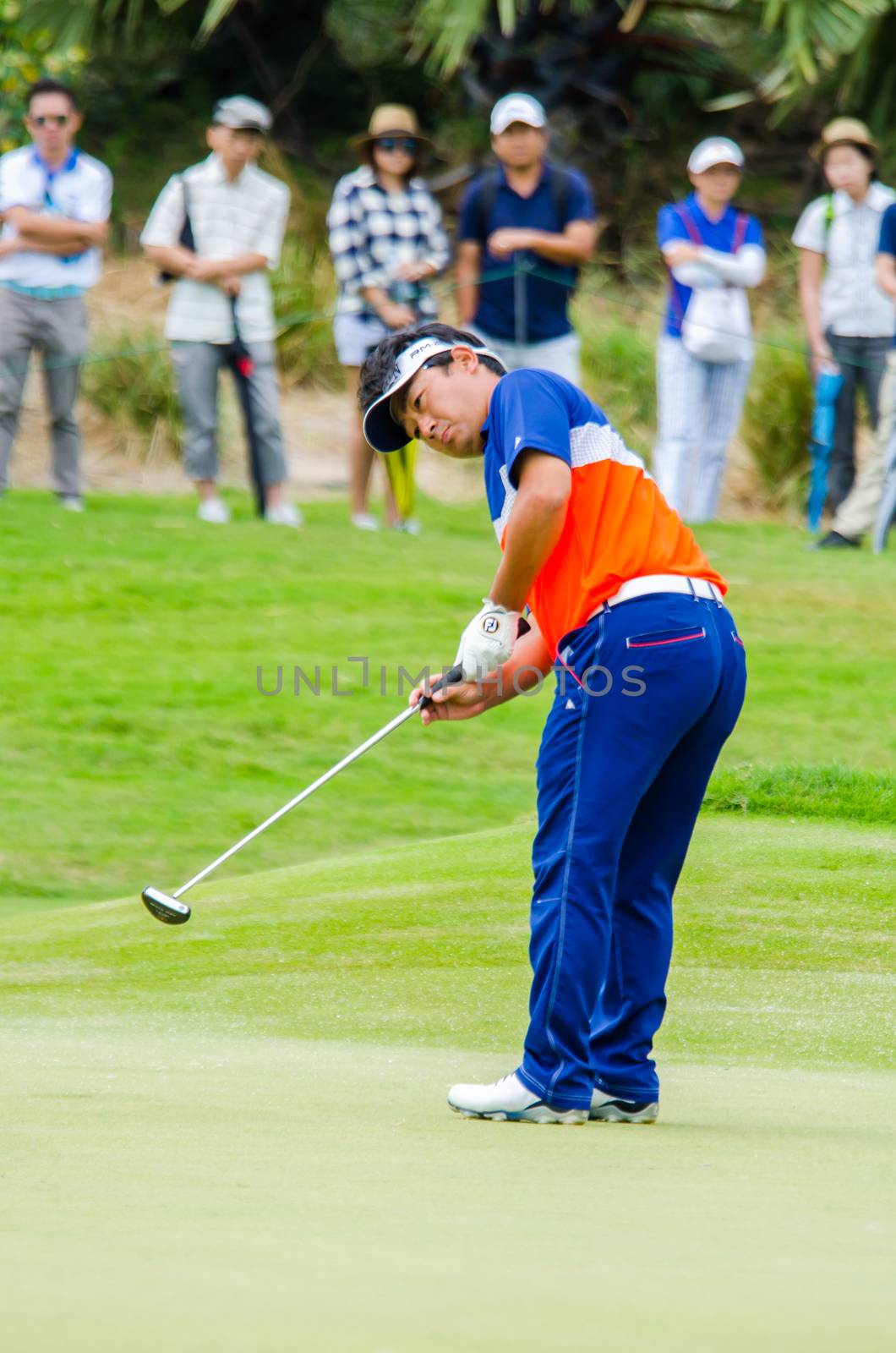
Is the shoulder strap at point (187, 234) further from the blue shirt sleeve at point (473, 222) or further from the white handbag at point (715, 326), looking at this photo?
the white handbag at point (715, 326)

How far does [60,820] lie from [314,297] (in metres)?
9.12

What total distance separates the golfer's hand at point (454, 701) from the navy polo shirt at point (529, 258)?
777cm

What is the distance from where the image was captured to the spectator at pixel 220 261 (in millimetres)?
11656

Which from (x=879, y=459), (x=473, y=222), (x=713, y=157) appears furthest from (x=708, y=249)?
(x=879, y=459)

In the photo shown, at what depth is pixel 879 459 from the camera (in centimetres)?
1236

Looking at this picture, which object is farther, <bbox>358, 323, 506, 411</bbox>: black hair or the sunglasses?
the sunglasses

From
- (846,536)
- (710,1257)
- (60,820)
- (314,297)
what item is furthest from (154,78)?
(710,1257)

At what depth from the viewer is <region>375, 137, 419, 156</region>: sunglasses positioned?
11.7m

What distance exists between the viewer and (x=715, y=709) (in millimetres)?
4086

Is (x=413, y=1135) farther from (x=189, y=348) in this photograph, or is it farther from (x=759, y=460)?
(x=759, y=460)

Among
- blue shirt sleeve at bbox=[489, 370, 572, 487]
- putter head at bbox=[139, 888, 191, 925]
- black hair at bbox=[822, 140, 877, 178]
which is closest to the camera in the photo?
blue shirt sleeve at bbox=[489, 370, 572, 487]

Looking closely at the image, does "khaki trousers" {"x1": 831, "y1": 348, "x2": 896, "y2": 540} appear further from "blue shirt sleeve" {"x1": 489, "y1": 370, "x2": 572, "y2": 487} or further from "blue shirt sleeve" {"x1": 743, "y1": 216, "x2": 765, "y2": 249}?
"blue shirt sleeve" {"x1": 489, "y1": 370, "x2": 572, "y2": 487}

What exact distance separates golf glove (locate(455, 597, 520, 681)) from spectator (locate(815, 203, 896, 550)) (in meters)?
8.17

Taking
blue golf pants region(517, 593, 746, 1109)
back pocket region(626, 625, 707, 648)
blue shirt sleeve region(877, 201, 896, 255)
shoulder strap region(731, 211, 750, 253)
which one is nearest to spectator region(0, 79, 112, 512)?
shoulder strap region(731, 211, 750, 253)
